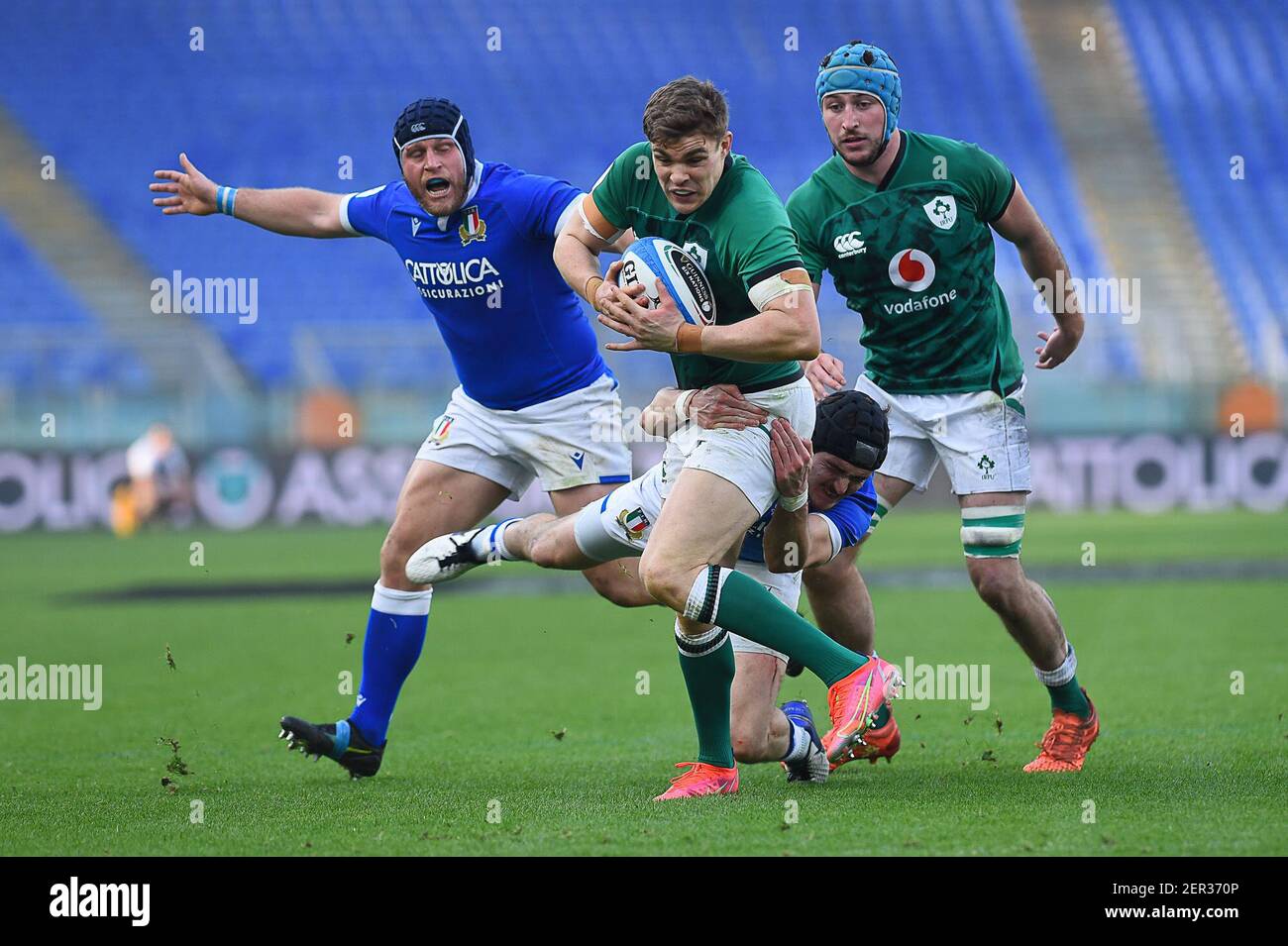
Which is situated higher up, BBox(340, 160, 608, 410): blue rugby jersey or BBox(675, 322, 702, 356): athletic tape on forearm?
BBox(340, 160, 608, 410): blue rugby jersey

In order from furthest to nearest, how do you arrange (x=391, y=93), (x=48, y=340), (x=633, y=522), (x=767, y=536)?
(x=391, y=93)
(x=48, y=340)
(x=633, y=522)
(x=767, y=536)

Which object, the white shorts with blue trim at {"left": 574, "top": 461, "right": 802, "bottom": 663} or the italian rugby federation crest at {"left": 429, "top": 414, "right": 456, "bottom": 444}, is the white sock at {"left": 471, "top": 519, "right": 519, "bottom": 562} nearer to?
the white shorts with blue trim at {"left": 574, "top": 461, "right": 802, "bottom": 663}

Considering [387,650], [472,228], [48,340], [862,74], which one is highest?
[48,340]

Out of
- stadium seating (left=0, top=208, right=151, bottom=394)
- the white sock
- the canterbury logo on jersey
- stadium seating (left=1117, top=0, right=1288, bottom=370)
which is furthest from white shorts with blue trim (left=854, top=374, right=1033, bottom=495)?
stadium seating (left=1117, top=0, right=1288, bottom=370)

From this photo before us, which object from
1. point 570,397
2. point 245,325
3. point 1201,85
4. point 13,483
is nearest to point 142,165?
point 245,325

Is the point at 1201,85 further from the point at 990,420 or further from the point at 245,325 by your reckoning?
the point at 990,420

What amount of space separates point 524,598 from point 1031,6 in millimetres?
17441

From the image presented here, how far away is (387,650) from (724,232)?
2.29 m

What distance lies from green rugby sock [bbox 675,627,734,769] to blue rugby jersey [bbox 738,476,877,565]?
1.38ft

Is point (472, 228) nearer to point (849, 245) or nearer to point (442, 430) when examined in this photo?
point (442, 430)

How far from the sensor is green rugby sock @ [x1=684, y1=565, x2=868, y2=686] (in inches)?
197

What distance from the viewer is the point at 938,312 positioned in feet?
20.2

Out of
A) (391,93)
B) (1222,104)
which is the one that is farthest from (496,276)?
(1222,104)

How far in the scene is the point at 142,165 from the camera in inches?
1011
